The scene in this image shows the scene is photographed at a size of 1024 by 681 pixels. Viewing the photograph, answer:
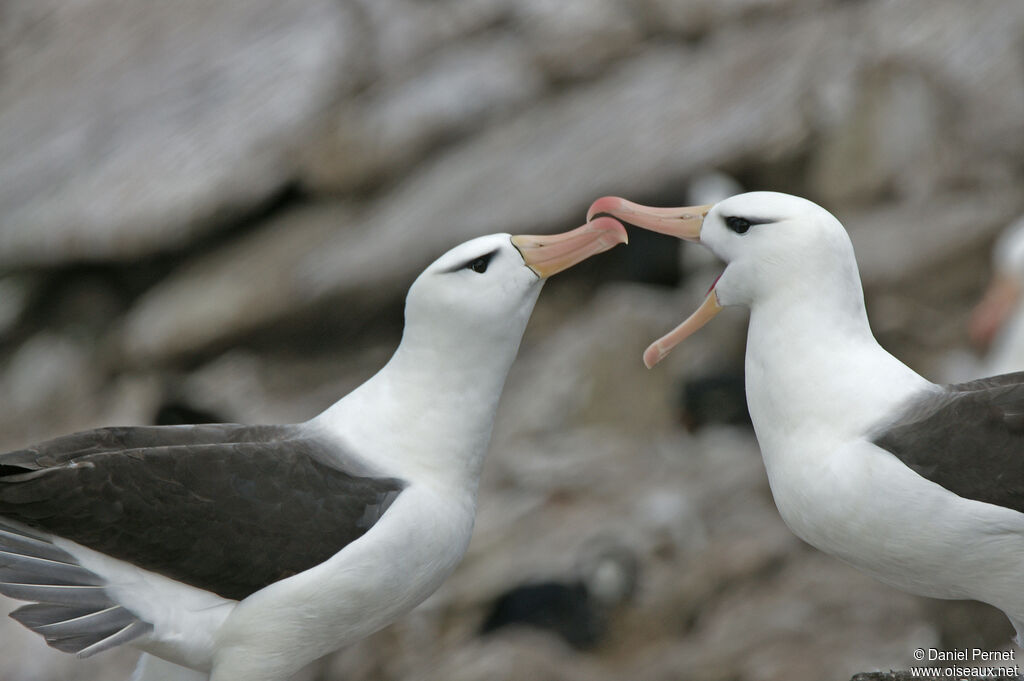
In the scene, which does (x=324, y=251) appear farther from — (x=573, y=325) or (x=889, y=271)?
(x=889, y=271)

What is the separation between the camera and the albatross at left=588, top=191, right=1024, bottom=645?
3475 millimetres

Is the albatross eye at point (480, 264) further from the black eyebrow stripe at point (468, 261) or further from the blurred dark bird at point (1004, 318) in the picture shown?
the blurred dark bird at point (1004, 318)

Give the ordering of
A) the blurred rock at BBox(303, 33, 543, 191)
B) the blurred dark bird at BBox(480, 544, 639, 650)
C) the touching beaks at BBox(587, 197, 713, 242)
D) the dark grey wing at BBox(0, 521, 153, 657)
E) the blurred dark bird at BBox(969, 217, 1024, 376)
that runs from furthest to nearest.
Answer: the blurred rock at BBox(303, 33, 543, 191) → the blurred dark bird at BBox(969, 217, 1024, 376) → the blurred dark bird at BBox(480, 544, 639, 650) → the touching beaks at BBox(587, 197, 713, 242) → the dark grey wing at BBox(0, 521, 153, 657)

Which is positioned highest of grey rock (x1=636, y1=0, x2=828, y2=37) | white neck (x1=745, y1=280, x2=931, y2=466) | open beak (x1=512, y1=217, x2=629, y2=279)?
open beak (x1=512, y1=217, x2=629, y2=279)

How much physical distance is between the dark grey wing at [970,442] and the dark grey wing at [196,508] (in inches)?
60.2

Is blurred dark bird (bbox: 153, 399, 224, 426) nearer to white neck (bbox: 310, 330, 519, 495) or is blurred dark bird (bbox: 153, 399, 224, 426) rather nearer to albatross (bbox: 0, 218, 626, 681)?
white neck (bbox: 310, 330, 519, 495)

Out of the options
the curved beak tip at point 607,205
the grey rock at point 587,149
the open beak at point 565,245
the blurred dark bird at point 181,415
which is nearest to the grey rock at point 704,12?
the grey rock at point 587,149

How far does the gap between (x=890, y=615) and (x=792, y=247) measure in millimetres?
3490

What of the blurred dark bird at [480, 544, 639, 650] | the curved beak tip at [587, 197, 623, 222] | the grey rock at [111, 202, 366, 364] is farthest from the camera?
the grey rock at [111, 202, 366, 364]

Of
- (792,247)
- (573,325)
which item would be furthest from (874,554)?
(573,325)

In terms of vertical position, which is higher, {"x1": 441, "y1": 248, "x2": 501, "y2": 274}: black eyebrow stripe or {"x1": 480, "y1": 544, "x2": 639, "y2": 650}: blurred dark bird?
{"x1": 441, "y1": 248, "x2": 501, "y2": 274}: black eyebrow stripe

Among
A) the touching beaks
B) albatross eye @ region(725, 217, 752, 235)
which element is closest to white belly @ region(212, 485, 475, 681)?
the touching beaks

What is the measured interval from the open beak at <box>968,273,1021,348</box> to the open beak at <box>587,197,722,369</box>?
382 cm

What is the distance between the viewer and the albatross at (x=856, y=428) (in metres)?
3.47
